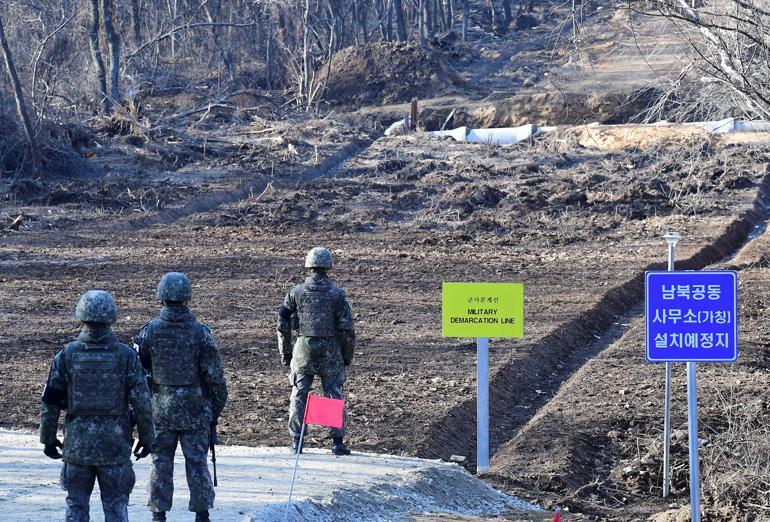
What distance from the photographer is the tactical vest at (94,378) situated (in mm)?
6656

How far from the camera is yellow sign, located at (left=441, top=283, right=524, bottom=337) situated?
382 inches

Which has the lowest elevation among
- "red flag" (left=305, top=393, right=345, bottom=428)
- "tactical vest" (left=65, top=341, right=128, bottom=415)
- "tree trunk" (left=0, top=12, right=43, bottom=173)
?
"red flag" (left=305, top=393, right=345, bottom=428)

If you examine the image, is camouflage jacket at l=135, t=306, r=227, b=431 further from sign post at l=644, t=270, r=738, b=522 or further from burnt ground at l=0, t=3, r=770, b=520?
burnt ground at l=0, t=3, r=770, b=520

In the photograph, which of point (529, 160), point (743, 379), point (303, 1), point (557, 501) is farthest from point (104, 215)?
A: point (303, 1)

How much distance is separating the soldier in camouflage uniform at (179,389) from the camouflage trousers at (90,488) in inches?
25.3

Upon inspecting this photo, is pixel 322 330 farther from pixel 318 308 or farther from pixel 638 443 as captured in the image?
pixel 638 443

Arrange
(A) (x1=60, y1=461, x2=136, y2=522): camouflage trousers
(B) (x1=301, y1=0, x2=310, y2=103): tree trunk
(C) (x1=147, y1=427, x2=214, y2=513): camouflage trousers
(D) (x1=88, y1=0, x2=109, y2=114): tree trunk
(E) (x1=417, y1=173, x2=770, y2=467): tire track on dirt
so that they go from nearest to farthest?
(A) (x1=60, y1=461, x2=136, y2=522): camouflage trousers → (C) (x1=147, y1=427, x2=214, y2=513): camouflage trousers → (E) (x1=417, y1=173, x2=770, y2=467): tire track on dirt → (D) (x1=88, y1=0, x2=109, y2=114): tree trunk → (B) (x1=301, y1=0, x2=310, y2=103): tree trunk

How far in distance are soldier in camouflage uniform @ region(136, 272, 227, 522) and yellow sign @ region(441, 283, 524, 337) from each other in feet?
8.85

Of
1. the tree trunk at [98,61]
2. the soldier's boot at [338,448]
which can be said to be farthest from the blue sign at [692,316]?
the tree trunk at [98,61]

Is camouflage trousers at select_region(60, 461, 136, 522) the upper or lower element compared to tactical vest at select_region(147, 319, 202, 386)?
lower

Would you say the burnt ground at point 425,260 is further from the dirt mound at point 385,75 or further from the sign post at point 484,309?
the dirt mound at point 385,75

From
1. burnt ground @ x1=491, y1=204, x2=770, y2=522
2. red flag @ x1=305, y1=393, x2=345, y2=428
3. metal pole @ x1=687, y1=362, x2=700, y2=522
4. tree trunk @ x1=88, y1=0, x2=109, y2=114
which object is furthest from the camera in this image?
tree trunk @ x1=88, y1=0, x2=109, y2=114

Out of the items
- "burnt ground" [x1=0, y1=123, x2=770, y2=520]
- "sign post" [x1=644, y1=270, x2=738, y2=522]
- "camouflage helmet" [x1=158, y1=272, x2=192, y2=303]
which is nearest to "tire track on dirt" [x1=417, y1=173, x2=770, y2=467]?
"burnt ground" [x1=0, y1=123, x2=770, y2=520]

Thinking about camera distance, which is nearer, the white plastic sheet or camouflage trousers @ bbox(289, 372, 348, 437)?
camouflage trousers @ bbox(289, 372, 348, 437)
